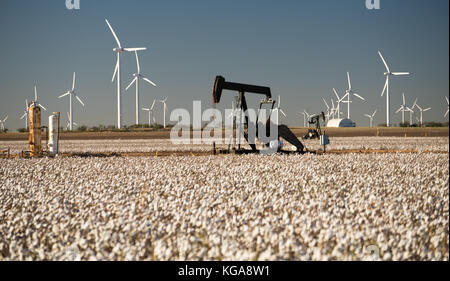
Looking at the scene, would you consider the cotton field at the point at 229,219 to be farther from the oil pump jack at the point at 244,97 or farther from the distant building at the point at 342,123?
the distant building at the point at 342,123

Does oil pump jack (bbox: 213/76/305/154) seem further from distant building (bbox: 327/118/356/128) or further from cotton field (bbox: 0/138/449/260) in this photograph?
distant building (bbox: 327/118/356/128)

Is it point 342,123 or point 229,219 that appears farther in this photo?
point 342,123

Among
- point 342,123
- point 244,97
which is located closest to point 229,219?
point 244,97

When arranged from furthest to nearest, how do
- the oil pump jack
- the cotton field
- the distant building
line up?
the distant building → the oil pump jack → the cotton field

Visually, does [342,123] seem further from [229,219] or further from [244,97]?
[229,219]

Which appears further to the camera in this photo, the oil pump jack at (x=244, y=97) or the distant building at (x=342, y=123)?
the distant building at (x=342, y=123)

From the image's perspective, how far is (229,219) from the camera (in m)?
7.08

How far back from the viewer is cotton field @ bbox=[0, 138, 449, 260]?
18.2ft

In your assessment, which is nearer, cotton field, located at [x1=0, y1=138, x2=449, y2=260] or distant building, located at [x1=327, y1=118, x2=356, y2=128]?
cotton field, located at [x1=0, y1=138, x2=449, y2=260]

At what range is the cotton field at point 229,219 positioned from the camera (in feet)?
18.2

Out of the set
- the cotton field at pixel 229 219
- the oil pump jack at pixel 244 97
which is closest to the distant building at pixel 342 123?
the oil pump jack at pixel 244 97

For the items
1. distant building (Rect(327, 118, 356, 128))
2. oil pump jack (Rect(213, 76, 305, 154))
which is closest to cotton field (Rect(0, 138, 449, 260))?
oil pump jack (Rect(213, 76, 305, 154))

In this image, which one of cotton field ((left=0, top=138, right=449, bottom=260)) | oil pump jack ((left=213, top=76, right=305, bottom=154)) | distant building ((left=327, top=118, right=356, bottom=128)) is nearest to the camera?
cotton field ((left=0, top=138, right=449, bottom=260))
